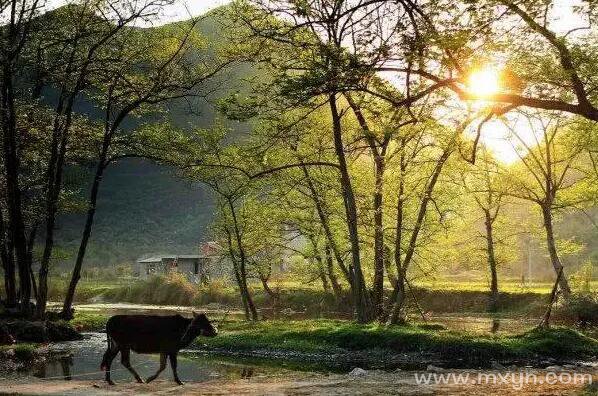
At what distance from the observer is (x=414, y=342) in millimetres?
22844

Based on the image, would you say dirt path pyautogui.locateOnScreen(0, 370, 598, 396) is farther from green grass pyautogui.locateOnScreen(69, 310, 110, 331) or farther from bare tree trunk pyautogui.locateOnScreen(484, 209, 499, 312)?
bare tree trunk pyautogui.locateOnScreen(484, 209, 499, 312)

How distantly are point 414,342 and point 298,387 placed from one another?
821cm

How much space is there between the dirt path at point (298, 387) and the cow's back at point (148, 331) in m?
0.93

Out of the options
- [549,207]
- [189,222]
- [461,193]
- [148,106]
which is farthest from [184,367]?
[189,222]

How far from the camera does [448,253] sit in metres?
38.7

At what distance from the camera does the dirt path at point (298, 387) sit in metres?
14.8

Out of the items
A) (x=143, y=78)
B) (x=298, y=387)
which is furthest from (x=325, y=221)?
(x=298, y=387)

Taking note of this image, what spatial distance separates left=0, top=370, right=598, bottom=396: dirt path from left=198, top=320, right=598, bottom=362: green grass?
472 centimetres

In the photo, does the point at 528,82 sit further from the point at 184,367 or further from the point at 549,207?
the point at 549,207

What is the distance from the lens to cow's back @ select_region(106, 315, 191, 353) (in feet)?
52.5

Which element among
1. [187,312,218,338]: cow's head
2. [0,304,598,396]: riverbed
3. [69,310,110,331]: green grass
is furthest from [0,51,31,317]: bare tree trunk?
[187,312,218,338]: cow's head

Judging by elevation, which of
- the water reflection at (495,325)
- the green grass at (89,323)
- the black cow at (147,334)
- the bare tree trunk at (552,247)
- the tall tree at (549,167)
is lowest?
the green grass at (89,323)

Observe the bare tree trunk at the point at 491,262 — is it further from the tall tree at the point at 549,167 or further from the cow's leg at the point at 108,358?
the cow's leg at the point at 108,358

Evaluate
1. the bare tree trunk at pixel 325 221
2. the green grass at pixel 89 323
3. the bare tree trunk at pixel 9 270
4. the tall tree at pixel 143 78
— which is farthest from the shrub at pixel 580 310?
the bare tree trunk at pixel 9 270
